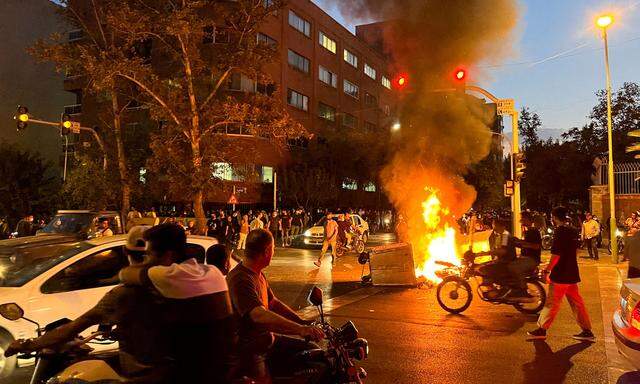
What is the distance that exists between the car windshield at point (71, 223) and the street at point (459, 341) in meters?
4.94

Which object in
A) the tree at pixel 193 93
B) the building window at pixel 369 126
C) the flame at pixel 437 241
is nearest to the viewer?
the flame at pixel 437 241

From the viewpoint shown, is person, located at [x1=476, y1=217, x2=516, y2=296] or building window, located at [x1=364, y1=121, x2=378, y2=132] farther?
building window, located at [x1=364, y1=121, x2=378, y2=132]

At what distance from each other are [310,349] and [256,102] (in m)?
16.9

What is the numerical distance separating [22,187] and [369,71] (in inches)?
1406

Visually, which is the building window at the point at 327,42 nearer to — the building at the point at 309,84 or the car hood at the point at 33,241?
the building at the point at 309,84

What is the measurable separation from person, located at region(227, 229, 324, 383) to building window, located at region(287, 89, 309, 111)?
120 feet

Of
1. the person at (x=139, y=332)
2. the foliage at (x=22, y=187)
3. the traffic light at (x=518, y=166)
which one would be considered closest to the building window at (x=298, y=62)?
the foliage at (x=22, y=187)

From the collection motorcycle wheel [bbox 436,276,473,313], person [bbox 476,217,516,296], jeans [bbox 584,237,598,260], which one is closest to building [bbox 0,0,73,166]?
jeans [bbox 584,237,598,260]

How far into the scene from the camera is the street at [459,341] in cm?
554

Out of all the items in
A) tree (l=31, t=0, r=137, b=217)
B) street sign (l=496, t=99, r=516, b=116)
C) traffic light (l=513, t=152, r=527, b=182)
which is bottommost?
traffic light (l=513, t=152, r=527, b=182)

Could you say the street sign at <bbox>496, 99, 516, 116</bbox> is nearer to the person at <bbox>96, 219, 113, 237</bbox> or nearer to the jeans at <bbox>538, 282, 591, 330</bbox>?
the jeans at <bbox>538, 282, 591, 330</bbox>

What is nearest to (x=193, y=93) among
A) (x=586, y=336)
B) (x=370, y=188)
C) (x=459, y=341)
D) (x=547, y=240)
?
(x=459, y=341)

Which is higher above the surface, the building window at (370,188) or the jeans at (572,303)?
the building window at (370,188)

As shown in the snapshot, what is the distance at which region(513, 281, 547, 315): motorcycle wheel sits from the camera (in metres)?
8.83
